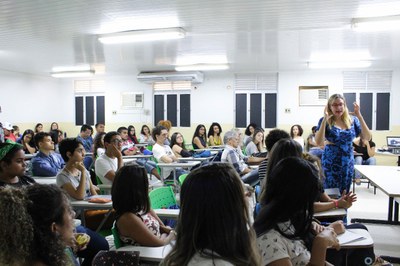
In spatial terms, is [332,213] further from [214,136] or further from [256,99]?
[256,99]

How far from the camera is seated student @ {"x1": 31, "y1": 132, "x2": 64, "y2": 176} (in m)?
4.20

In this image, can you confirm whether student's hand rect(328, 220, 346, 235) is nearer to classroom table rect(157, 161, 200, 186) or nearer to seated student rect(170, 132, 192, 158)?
→ classroom table rect(157, 161, 200, 186)

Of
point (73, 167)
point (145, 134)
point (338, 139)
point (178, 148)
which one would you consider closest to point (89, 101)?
point (145, 134)

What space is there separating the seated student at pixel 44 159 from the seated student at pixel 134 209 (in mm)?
2390

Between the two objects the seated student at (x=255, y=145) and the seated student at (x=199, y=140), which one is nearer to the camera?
the seated student at (x=255, y=145)

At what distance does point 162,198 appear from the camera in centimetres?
294

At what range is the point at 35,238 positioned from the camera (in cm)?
123

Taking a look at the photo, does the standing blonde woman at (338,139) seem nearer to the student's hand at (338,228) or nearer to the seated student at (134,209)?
the student's hand at (338,228)

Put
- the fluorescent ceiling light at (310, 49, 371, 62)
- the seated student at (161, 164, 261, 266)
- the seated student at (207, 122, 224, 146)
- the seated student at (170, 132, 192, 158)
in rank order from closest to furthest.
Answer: the seated student at (161, 164, 261, 266), the seated student at (170, 132, 192, 158), the fluorescent ceiling light at (310, 49, 371, 62), the seated student at (207, 122, 224, 146)

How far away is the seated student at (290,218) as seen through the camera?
1.49 meters

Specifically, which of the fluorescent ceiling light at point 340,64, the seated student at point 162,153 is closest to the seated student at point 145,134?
the seated student at point 162,153

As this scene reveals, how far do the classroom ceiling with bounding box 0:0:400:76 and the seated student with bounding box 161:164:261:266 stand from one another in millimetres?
3540

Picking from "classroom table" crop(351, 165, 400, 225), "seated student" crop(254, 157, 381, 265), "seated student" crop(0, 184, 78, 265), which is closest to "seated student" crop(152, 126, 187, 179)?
"classroom table" crop(351, 165, 400, 225)

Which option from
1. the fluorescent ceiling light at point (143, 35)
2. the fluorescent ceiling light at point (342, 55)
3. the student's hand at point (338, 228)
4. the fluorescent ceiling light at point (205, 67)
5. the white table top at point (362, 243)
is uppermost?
the fluorescent ceiling light at point (342, 55)
